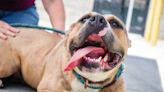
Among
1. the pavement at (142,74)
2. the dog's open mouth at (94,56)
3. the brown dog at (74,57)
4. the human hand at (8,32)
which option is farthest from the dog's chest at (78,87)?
the human hand at (8,32)

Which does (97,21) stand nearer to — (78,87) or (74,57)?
(74,57)

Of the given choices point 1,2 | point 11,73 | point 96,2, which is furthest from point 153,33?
point 11,73

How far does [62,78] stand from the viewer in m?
1.46

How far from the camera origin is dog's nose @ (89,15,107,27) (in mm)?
1284

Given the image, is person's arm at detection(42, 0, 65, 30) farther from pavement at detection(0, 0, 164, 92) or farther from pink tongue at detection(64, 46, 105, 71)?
pink tongue at detection(64, 46, 105, 71)

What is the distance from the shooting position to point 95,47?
1.30 metres

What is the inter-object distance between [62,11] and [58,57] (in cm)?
71

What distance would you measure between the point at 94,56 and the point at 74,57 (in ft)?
0.21

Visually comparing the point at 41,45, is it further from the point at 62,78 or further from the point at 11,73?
the point at 62,78

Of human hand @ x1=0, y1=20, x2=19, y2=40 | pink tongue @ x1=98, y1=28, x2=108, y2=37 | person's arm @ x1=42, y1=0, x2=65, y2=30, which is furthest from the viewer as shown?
person's arm @ x1=42, y1=0, x2=65, y2=30

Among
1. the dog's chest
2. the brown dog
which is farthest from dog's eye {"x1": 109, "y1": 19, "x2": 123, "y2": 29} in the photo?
the dog's chest

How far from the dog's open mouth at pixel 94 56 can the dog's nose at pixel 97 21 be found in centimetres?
2

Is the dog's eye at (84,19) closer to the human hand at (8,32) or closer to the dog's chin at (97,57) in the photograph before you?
the dog's chin at (97,57)

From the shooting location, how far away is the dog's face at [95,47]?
1.29 meters
